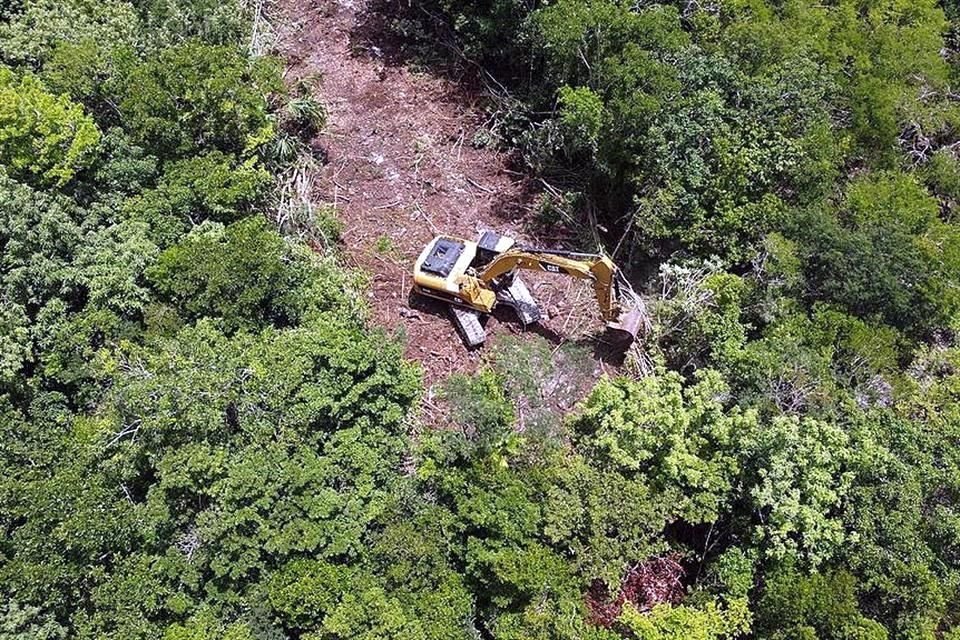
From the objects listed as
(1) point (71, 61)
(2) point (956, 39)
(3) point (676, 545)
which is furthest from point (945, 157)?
(1) point (71, 61)

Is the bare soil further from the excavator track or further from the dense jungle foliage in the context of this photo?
the dense jungle foliage

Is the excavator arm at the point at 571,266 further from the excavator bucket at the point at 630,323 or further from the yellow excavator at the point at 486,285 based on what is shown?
the excavator bucket at the point at 630,323

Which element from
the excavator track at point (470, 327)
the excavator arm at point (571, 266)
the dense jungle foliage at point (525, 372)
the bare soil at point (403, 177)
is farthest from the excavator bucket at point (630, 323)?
the excavator track at point (470, 327)

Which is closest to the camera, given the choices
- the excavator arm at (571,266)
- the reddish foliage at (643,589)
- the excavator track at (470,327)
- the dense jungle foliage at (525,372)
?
the dense jungle foliage at (525,372)

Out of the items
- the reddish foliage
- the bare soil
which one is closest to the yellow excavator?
the bare soil

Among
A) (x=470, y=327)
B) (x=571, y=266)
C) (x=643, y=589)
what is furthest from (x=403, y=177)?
(x=643, y=589)

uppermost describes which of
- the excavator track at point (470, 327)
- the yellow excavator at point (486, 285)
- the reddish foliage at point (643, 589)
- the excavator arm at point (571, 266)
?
the excavator arm at point (571, 266)

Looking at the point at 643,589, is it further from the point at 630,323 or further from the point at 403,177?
the point at 403,177
